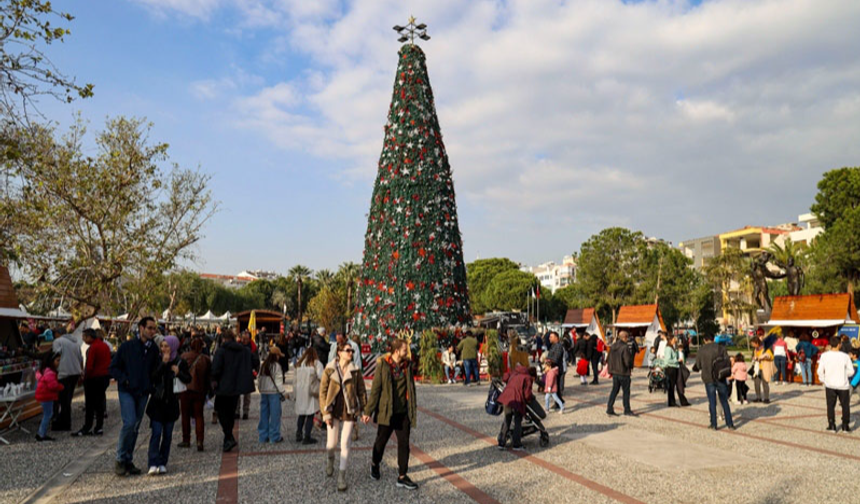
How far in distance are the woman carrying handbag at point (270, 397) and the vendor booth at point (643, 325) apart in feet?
61.2

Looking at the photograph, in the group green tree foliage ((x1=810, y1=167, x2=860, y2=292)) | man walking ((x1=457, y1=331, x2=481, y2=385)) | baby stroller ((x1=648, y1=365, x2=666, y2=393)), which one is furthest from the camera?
green tree foliage ((x1=810, y1=167, x2=860, y2=292))

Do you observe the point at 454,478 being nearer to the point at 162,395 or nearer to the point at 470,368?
the point at 162,395

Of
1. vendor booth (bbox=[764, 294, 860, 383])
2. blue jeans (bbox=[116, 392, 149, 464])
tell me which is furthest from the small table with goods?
vendor booth (bbox=[764, 294, 860, 383])

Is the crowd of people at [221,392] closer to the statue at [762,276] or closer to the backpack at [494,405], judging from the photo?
the backpack at [494,405]

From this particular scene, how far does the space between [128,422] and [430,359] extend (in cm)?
1160

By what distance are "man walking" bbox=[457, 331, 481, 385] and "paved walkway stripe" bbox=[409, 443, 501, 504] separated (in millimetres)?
8279

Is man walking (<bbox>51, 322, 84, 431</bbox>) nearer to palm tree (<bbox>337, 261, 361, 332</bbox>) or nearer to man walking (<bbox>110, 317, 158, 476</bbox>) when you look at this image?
man walking (<bbox>110, 317, 158, 476</bbox>)

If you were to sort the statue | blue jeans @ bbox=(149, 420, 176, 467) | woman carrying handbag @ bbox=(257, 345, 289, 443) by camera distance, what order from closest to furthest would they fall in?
blue jeans @ bbox=(149, 420, 176, 467) < woman carrying handbag @ bbox=(257, 345, 289, 443) < the statue

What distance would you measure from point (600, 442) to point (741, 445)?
80.7 inches

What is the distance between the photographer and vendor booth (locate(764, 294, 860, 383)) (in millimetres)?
18766

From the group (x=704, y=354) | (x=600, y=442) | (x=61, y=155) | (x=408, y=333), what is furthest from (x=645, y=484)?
(x=61, y=155)

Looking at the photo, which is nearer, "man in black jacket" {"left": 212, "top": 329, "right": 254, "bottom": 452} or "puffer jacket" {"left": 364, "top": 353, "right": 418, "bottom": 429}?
"puffer jacket" {"left": 364, "top": 353, "right": 418, "bottom": 429}

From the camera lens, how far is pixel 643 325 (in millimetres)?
25891

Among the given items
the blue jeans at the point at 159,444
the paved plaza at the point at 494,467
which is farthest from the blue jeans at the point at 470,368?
the blue jeans at the point at 159,444
